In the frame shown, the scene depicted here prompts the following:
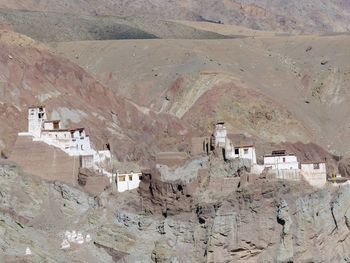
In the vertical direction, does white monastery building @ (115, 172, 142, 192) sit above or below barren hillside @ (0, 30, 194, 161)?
below

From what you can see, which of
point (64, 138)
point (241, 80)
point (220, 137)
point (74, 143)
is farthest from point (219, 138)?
point (241, 80)

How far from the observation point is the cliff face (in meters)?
100

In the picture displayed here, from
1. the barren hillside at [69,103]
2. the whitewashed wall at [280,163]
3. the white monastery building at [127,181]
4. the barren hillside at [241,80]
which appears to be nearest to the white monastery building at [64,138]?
the white monastery building at [127,181]

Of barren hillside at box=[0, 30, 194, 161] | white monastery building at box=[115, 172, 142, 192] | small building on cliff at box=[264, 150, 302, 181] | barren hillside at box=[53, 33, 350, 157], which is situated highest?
barren hillside at box=[53, 33, 350, 157]

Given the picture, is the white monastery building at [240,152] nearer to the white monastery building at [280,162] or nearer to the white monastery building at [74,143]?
the white monastery building at [280,162]

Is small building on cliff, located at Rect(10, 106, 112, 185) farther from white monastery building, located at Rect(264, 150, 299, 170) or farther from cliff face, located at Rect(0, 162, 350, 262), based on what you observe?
white monastery building, located at Rect(264, 150, 299, 170)

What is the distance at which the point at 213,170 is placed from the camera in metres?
105

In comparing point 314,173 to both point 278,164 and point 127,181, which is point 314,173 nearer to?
point 278,164

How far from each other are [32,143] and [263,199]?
17.6m

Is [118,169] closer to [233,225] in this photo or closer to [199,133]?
[233,225]

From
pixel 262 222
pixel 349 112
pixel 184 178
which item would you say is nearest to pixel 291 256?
pixel 262 222

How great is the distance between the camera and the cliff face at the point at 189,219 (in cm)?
10038

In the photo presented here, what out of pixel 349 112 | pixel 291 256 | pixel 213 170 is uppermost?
pixel 349 112

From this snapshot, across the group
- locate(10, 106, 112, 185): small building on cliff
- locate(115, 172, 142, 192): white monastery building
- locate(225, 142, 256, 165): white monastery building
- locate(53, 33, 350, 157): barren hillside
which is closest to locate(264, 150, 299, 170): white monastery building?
locate(225, 142, 256, 165): white monastery building
